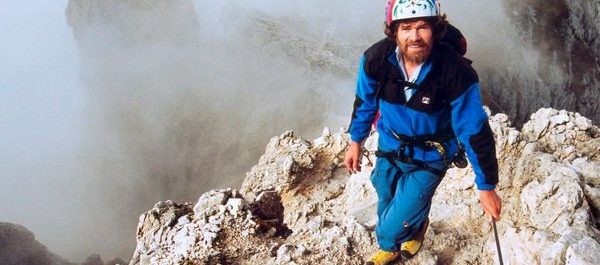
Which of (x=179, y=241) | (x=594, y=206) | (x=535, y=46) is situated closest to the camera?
(x=594, y=206)

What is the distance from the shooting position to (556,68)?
18.7 meters

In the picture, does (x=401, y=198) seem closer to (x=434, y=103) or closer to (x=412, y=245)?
(x=412, y=245)

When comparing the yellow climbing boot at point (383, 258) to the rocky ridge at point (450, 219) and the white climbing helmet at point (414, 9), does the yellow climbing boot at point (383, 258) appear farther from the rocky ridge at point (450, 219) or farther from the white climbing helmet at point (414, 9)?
the white climbing helmet at point (414, 9)

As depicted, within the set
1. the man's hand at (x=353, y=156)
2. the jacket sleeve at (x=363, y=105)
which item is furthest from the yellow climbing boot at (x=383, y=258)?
the jacket sleeve at (x=363, y=105)

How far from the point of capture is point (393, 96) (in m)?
3.18

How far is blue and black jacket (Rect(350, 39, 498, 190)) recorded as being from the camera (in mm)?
2914

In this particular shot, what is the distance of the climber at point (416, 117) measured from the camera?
290 centimetres

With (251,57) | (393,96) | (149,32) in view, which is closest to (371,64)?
(393,96)

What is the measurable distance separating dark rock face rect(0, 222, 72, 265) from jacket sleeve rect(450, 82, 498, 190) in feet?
42.8

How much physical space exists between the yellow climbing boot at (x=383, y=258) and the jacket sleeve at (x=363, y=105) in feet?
3.32

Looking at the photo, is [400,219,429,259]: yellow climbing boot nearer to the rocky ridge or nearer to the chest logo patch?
the rocky ridge

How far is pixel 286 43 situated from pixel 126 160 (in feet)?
49.4

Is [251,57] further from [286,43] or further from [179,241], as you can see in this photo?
[179,241]

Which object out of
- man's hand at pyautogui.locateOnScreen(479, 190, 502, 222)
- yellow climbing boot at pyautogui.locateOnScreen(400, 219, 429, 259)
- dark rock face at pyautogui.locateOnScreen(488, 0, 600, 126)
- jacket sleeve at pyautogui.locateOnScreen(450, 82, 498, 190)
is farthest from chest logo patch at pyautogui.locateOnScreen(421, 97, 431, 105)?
dark rock face at pyautogui.locateOnScreen(488, 0, 600, 126)
